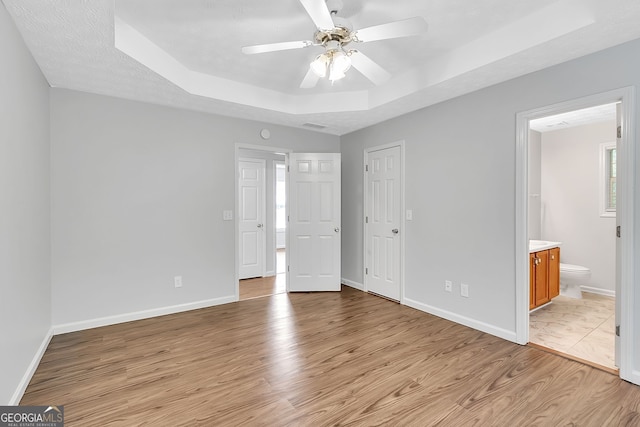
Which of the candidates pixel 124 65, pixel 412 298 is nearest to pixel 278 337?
pixel 412 298

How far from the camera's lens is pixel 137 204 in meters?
3.40

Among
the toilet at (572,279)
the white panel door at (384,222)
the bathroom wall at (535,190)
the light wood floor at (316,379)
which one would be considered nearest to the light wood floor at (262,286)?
the light wood floor at (316,379)

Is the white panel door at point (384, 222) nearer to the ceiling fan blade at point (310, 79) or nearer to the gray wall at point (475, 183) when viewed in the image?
the gray wall at point (475, 183)

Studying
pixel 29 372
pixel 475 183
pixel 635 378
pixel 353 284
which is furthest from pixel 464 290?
pixel 29 372

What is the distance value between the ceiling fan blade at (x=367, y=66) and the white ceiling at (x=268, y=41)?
27cm

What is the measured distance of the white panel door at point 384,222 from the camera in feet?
13.2

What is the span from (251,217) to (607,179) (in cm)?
533

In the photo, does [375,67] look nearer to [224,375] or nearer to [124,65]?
[124,65]

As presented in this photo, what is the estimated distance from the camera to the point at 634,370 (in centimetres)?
217

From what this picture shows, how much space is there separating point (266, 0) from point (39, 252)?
8.72ft

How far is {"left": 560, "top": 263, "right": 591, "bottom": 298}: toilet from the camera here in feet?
13.3

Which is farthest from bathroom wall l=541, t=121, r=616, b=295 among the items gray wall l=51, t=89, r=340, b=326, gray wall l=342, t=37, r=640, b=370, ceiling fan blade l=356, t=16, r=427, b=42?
gray wall l=51, t=89, r=340, b=326

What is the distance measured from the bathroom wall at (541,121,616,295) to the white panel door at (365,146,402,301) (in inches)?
105

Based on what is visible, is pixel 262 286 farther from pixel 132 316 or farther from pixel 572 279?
pixel 572 279
